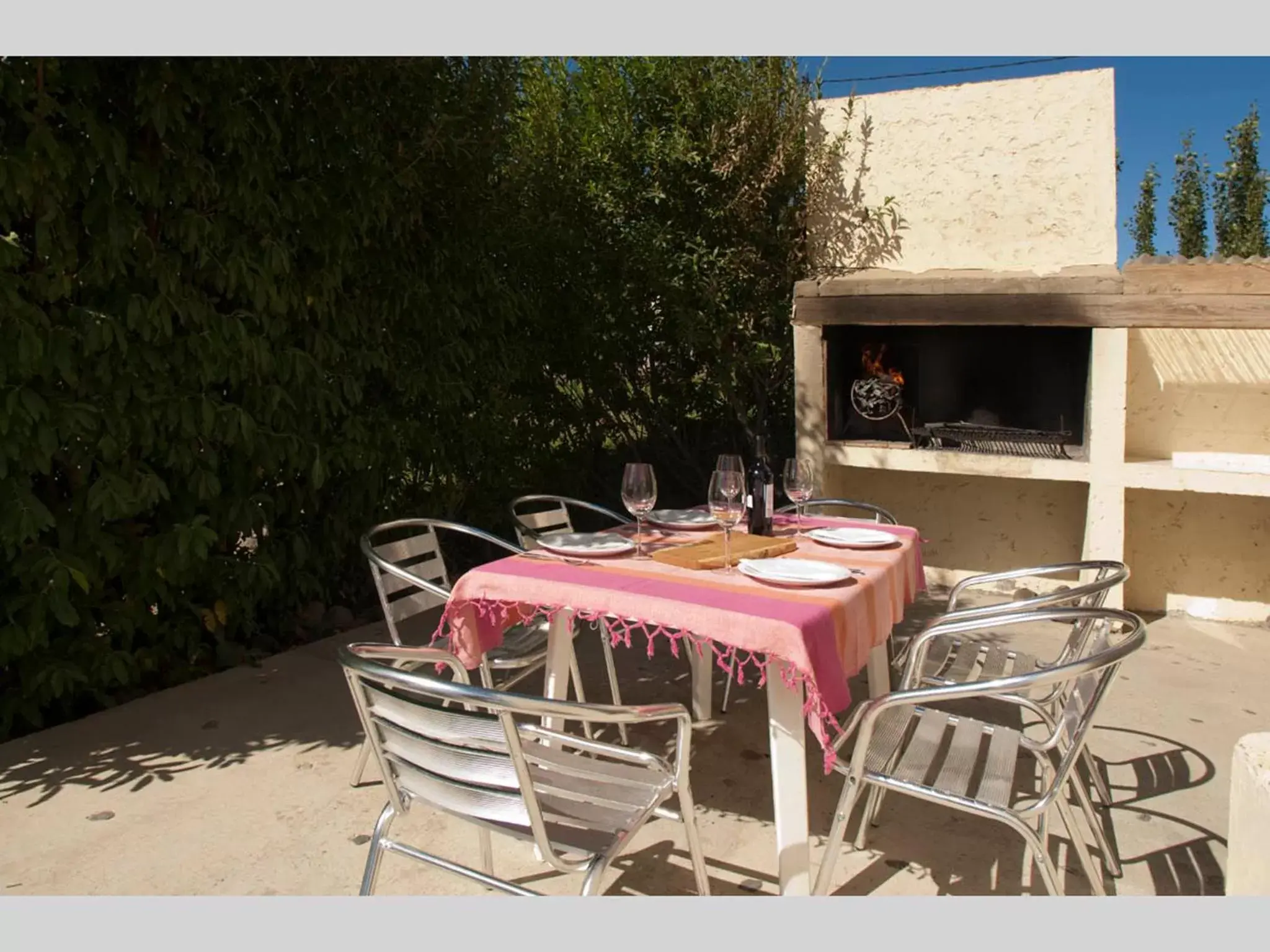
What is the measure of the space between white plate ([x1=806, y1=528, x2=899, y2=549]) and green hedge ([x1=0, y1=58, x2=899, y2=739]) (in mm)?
2150

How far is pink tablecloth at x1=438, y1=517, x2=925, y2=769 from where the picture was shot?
2.11 m

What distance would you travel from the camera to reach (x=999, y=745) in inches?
93.4

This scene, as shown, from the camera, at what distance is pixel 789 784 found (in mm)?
2217

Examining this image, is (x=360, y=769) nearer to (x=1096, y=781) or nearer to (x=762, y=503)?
(x=762, y=503)

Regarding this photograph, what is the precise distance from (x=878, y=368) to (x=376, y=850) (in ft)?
13.7

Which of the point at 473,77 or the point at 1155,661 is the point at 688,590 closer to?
the point at 1155,661

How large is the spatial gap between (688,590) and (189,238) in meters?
2.34

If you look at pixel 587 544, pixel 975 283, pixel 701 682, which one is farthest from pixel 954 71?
pixel 587 544

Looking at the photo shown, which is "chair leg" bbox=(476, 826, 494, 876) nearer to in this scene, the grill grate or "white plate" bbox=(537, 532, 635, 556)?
"white plate" bbox=(537, 532, 635, 556)

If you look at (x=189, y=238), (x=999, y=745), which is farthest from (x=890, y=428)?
(x=189, y=238)

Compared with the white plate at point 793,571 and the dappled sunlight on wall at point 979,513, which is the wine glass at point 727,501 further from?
the dappled sunlight on wall at point 979,513

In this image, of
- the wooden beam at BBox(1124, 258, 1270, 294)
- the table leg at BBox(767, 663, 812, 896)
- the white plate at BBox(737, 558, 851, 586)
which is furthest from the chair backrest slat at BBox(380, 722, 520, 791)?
the wooden beam at BBox(1124, 258, 1270, 294)

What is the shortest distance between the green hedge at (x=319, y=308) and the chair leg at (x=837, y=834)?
8.42 feet

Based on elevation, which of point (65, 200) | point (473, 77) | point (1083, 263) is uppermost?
point (473, 77)
